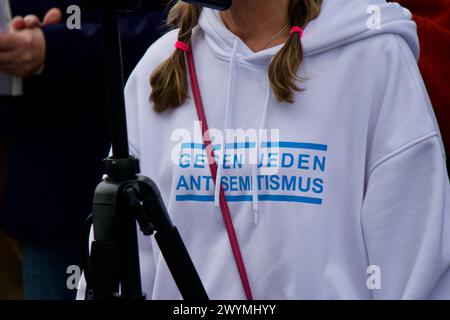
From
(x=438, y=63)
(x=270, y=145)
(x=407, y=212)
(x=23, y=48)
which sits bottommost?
(x=407, y=212)

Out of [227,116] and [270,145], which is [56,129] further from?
[270,145]

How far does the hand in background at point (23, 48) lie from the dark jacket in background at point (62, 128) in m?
0.03

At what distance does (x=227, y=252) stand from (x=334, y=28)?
54 centimetres

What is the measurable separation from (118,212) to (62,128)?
4.47 feet

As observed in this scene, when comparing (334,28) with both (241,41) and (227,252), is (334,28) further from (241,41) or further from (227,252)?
(227,252)

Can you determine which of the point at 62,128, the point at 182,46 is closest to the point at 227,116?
the point at 182,46

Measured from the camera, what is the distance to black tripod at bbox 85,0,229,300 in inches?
56.3

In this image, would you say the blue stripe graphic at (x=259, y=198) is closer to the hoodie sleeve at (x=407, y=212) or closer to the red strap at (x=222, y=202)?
the red strap at (x=222, y=202)

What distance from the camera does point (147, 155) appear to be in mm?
2021

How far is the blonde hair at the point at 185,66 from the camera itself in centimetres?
188

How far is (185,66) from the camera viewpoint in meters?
A: 2.05

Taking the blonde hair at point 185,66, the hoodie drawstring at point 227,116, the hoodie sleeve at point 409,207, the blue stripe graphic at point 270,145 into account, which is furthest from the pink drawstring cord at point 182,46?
the hoodie sleeve at point 409,207

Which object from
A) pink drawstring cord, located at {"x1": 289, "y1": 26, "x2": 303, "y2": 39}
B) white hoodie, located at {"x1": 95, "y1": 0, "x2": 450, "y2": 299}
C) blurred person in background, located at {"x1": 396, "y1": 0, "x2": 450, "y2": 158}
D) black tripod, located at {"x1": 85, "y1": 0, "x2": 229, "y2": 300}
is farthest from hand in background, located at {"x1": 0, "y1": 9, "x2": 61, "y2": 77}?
black tripod, located at {"x1": 85, "y1": 0, "x2": 229, "y2": 300}
